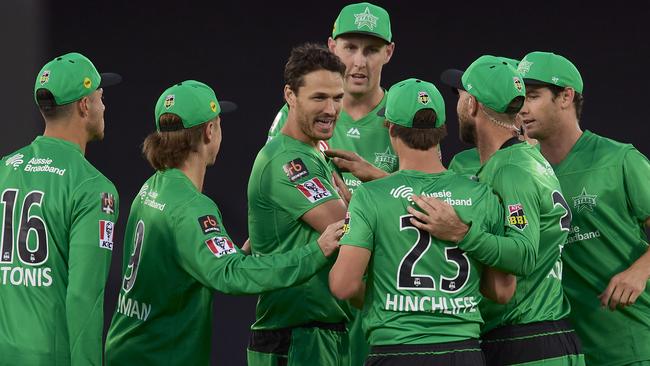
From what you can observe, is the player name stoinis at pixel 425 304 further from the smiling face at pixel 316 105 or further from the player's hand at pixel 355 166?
the smiling face at pixel 316 105

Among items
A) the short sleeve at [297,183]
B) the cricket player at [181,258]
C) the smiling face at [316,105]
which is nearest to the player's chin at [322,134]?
the smiling face at [316,105]

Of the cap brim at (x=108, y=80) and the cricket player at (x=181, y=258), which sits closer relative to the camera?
the cricket player at (x=181, y=258)

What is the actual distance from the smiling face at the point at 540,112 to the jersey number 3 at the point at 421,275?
1106 mm

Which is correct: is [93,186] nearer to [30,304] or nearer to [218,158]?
[30,304]

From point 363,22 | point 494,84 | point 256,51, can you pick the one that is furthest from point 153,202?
point 256,51

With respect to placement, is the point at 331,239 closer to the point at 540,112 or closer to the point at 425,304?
the point at 425,304

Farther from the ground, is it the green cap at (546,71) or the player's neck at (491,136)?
the green cap at (546,71)

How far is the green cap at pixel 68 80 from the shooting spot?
4.24 m

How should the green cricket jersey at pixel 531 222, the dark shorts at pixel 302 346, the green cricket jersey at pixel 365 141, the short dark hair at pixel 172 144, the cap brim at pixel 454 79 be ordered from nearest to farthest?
the green cricket jersey at pixel 531 222 < the short dark hair at pixel 172 144 < the dark shorts at pixel 302 346 < the cap brim at pixel 454 79 < the green cricket jersey at pixel 365 141

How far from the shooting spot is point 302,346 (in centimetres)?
451

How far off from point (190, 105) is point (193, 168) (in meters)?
0.24

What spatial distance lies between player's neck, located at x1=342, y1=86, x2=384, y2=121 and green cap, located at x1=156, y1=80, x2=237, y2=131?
1129 millimetres

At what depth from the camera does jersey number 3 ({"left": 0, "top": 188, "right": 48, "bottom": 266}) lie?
4047mm

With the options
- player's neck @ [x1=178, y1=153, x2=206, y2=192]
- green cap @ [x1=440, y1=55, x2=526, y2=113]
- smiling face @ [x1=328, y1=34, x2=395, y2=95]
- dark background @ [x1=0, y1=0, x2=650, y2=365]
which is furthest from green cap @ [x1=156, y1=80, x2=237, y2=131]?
dark background @ [x1=0, y1=0, x2=650, y2=365]
